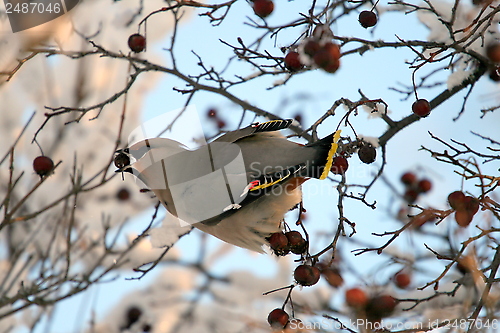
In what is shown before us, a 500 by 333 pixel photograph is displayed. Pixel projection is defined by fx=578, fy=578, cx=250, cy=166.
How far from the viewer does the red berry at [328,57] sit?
9.50 ft

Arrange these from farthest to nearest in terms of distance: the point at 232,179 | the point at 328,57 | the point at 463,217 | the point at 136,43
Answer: the point at 136,43, the point at 232,179, the point at 328,57, the point at 463,217

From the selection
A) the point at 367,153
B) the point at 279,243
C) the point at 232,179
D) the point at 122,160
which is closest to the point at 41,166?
the point at 122,160

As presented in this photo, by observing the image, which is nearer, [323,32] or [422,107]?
[323,32]

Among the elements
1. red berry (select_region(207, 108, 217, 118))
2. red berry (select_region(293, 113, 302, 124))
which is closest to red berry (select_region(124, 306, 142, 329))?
red berry (select_region(207, 108, 217, 118))

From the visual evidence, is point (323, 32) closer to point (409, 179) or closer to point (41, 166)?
point (41, 166)

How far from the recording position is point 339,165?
348cm

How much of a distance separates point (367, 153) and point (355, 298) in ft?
3.70

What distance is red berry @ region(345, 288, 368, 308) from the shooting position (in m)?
2.54

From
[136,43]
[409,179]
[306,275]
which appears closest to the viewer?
[306,275]

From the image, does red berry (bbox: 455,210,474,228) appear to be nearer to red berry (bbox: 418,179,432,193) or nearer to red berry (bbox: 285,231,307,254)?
red berry (bbox: 285,231,307,254)

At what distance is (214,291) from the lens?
693 cm

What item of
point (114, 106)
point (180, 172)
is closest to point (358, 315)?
point (180, 172)

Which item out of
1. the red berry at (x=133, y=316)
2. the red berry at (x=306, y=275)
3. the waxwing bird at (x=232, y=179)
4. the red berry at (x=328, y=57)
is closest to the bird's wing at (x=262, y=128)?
the waxwing bird at (x=232, y=179)

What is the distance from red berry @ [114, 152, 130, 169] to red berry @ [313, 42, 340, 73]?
4.45ft
